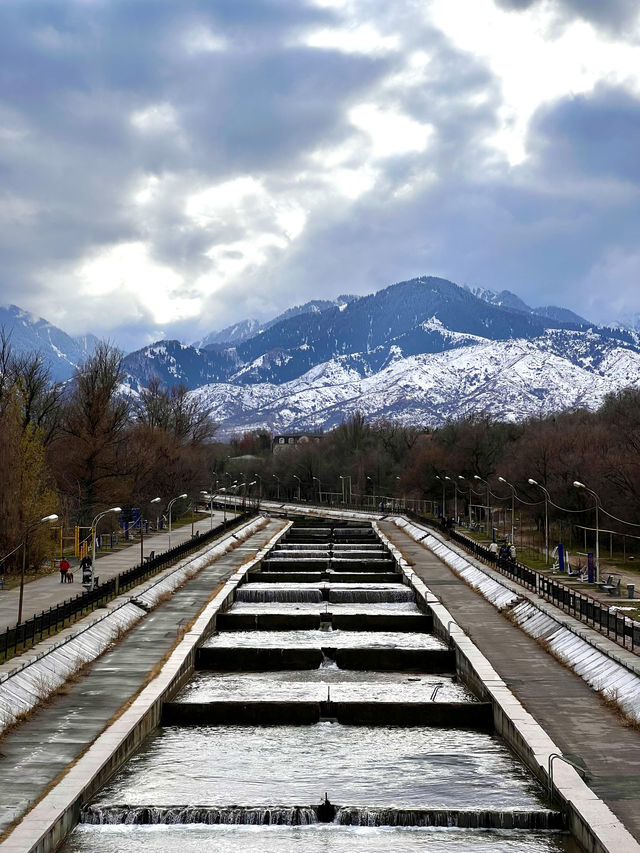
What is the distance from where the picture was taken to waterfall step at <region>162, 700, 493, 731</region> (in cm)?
3375

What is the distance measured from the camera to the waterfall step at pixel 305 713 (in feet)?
111

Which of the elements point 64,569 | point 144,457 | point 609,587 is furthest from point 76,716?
point 144,457

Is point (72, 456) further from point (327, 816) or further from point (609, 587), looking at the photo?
point (327, 816)

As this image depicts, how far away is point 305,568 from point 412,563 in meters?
8.46

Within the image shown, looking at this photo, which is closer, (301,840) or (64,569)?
(301,840)

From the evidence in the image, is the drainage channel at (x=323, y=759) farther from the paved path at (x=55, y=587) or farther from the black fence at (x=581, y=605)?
the paved path at (x=55, y=587)

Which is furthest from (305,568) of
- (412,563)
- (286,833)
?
(286,833)

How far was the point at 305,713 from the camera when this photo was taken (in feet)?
112

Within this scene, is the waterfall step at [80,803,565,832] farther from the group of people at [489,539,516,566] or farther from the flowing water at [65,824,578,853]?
the group of people at [489,539,516,566]

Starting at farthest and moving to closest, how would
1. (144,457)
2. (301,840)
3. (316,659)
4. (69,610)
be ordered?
(144,457), (69,610), (316,659), (301,840)

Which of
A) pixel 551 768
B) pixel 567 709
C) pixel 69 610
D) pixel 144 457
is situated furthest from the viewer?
pixel 144 457

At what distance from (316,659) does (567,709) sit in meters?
14.3

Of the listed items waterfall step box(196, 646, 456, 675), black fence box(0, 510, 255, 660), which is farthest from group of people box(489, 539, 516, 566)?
waterfall step box(196, 646, 456, 675)

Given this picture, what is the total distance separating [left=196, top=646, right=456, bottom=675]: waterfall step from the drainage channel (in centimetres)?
5
